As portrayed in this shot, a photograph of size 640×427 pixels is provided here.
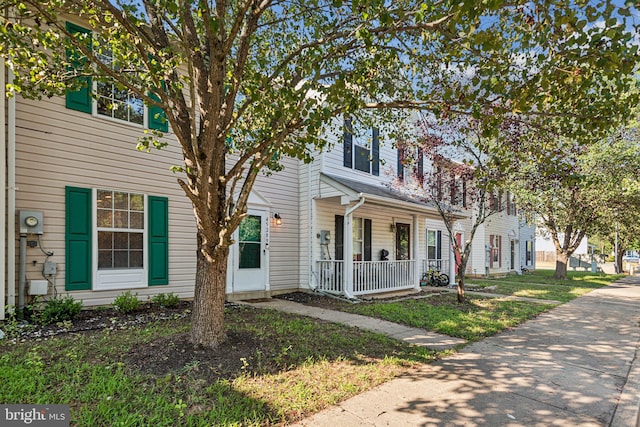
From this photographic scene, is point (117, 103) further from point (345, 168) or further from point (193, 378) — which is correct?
point (345, 168)

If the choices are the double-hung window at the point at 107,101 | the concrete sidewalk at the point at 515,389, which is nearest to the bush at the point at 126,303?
the double-hung window at the point at 107,101

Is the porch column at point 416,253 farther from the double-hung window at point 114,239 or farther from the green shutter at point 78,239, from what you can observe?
the green shutter at point 78,239

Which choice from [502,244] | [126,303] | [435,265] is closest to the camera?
[126,303]

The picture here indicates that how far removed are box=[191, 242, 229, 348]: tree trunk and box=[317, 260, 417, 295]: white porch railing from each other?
18.5 ft

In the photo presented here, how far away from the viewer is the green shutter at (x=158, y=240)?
24.4 ft

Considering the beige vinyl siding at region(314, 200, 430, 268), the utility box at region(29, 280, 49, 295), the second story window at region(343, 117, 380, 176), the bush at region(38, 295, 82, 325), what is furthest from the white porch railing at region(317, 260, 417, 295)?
the utility box at region(29, 280, 49, 295)

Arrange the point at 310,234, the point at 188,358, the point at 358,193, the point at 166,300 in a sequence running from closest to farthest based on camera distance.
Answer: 1. the point at 188,358
2. the point at 166,300
3. the point at 358,193
4. the point at 310,234

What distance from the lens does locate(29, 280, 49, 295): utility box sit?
5875 millimetres

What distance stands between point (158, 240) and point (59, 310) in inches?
84.6

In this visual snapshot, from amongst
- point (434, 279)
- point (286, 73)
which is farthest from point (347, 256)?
point (286, 73)

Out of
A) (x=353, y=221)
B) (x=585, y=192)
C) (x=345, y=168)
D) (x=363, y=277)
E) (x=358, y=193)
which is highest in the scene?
(x=345, y=168)

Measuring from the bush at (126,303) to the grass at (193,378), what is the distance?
1.36 metres

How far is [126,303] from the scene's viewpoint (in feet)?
21.6

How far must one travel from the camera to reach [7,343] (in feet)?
15.1
